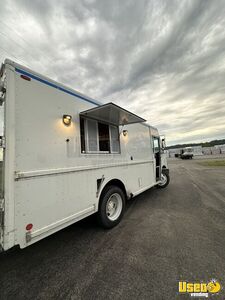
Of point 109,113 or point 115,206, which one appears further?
point 115,206

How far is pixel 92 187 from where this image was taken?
2.71m

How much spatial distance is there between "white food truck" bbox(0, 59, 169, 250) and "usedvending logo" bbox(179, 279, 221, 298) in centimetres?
172

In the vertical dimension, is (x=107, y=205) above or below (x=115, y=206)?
above

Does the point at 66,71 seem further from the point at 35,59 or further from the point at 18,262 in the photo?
the point at 18,262

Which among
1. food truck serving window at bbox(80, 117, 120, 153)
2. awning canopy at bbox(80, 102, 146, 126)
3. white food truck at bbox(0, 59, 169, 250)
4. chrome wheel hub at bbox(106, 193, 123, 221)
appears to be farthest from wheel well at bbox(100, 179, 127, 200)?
awning canopy at bbox(80, 102, 146, 126)

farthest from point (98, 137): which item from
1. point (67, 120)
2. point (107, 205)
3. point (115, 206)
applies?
point (115, 206)

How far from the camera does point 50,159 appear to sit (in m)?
2.06

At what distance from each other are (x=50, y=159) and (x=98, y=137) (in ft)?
4.40

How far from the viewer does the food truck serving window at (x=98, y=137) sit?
2.78 m

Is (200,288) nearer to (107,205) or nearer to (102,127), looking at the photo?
(107,205)

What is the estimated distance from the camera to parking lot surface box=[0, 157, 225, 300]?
164 cm

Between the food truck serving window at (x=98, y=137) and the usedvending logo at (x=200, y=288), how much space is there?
253cm

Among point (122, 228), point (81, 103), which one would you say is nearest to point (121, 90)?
point (81, 103)

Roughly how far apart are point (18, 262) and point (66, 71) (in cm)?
590
